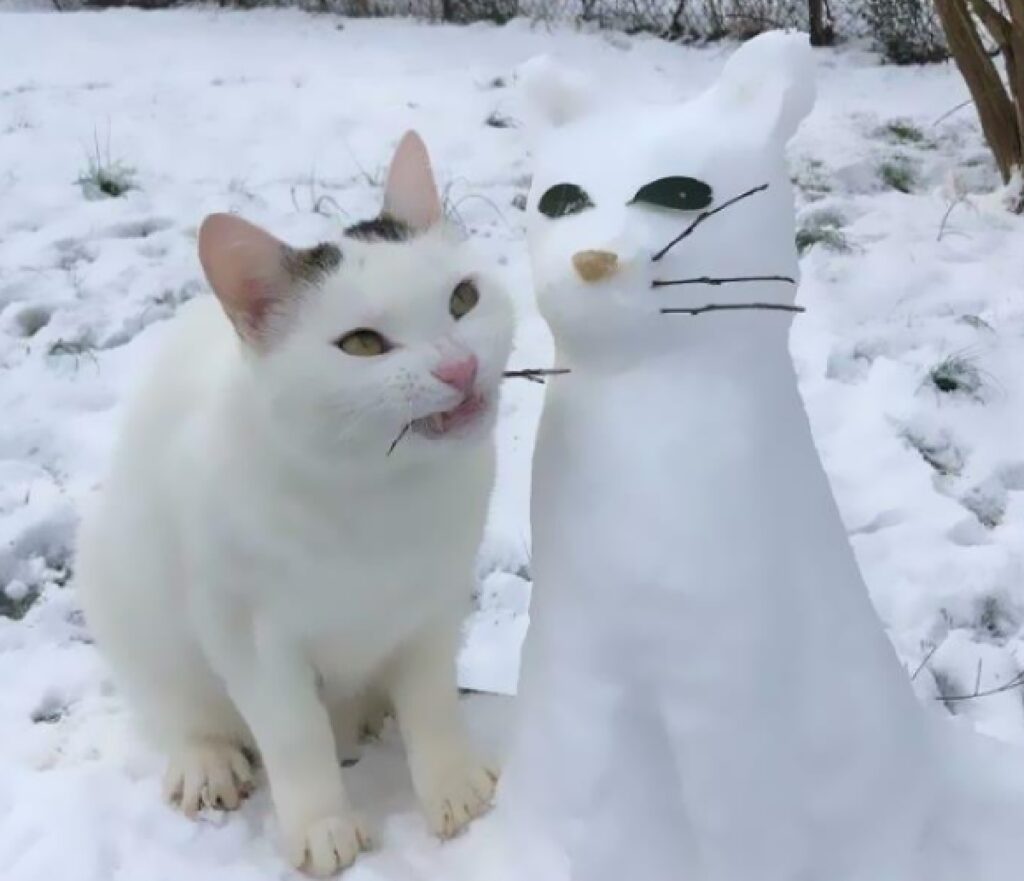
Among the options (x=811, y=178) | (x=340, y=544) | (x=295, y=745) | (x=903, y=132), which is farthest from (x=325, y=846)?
(x=903, y=132)

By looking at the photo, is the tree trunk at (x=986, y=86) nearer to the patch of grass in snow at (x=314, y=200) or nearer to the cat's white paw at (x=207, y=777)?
the patch of grass in snow at (x=314, y=200)

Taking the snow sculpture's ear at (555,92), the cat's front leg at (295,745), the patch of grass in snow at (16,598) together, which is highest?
the snow sculpture's ear at (555,92)

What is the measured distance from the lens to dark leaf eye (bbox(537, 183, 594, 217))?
1238 mm

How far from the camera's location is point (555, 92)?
130 cm

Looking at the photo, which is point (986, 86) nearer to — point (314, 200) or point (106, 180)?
point (314, 200)

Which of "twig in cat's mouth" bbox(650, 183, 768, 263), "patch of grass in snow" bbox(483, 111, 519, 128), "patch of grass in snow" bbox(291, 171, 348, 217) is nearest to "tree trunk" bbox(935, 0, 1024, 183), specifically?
"patch of grass in snow" bbox(483, 111, 519, 128)

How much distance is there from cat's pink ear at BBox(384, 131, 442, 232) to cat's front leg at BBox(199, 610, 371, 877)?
439mm

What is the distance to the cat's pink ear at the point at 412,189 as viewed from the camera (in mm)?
1338

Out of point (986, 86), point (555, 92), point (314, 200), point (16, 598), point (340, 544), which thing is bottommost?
point (16, 598)

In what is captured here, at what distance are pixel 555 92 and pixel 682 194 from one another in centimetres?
19

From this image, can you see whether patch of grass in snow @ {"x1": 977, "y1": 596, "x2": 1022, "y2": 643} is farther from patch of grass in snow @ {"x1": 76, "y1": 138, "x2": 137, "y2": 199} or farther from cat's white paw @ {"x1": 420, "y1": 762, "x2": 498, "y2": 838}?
patch of grass in snow @ {"x1": 76, "y1": 138, "x2": 137, "y2": 199}

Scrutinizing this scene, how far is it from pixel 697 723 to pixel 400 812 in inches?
19.6

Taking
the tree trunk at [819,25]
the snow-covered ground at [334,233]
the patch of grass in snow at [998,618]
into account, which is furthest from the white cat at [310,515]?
the tree trunk at [819,25]

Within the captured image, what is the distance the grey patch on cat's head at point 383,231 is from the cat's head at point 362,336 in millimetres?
33
